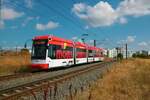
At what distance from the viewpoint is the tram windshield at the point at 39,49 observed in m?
24.8

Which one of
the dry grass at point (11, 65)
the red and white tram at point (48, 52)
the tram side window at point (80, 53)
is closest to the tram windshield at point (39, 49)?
the red and white tram at point (48, 52)

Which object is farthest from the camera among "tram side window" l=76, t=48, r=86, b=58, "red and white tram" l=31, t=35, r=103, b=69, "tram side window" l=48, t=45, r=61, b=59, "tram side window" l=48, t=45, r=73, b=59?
"tram side window" l=76, t=48, r=86, b=58

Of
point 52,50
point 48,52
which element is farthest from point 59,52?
point 48,52

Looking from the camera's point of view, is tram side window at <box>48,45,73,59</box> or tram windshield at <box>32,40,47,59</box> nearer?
tram windshield at <box>32,40,47,59</box>

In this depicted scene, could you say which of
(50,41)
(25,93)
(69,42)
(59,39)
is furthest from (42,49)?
(25,93)

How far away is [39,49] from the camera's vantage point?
25172 mm

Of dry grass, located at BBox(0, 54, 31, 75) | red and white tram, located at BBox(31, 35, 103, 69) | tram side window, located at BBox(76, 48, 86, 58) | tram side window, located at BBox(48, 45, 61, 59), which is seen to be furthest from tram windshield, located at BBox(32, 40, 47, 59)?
tram side window, located at BBox(76, 48, 86, 58)

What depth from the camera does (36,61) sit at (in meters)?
24.8

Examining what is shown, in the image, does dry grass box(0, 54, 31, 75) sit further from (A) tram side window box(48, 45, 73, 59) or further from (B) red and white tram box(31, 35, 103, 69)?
(A) tram side window box(48, 45, 73, 59)

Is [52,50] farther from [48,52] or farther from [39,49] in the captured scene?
[39,49]

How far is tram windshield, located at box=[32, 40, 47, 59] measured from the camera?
81.4 ft

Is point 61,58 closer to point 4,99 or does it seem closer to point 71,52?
point 71,52

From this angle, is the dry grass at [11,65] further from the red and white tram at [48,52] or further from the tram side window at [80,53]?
the tram side window at [80,53]

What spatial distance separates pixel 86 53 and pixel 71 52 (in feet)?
35.8
